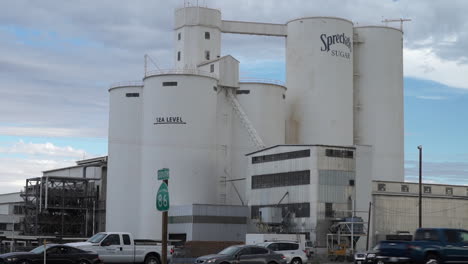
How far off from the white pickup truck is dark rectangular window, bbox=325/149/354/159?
36.5 m

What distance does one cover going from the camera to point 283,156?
7900cm

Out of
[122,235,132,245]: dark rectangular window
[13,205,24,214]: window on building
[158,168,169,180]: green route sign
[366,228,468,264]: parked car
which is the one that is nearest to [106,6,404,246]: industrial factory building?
[13,205,24,214]: window on building

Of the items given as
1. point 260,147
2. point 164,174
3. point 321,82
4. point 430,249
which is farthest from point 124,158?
point 164,174

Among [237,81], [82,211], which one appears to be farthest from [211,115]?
[82,211]

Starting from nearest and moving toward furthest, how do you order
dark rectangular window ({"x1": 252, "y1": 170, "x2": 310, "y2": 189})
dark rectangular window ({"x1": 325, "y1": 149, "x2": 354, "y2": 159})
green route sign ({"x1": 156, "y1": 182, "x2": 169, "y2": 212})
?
1. green route sign ({"x1": 156, "y1": 182, "x2": 169, "y2": 212})
2. dark rectangular window ({"x1": 325, "y1": 149, "x2": 354, "y2": 159})
3. dark rectangular window ({"x1": 252, "y1": 170, "x2": 310, "y2": 189})

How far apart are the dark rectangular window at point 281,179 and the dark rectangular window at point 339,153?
2.86m

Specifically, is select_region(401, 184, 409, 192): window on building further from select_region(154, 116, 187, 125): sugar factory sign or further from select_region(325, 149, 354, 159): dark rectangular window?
select_region(154, 116, 187, 125): sugar factory sign

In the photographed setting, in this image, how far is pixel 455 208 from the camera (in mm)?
84188

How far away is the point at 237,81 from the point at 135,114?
14.0 m

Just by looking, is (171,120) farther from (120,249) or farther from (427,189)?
(120,249)

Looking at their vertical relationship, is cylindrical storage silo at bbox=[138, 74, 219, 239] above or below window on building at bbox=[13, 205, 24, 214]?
above

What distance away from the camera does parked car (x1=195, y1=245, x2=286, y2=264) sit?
36375mm

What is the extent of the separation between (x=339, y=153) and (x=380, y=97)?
2958 cm

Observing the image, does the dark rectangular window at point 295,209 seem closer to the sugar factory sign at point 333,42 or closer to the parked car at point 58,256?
the sugar factory sign at point 333,42
